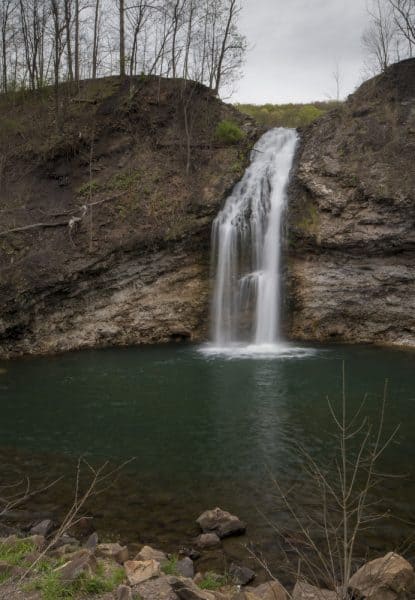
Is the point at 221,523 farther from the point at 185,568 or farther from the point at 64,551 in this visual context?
the point at 64,551

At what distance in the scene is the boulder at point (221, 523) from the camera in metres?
6.93

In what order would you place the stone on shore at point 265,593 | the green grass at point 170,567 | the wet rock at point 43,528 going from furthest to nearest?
the wet rock at point 43,528
the green grass at point 170,567
the stone on shore at point 265,593

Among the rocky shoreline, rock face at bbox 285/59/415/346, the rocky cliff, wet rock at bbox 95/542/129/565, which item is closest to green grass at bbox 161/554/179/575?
the rocky shoreline

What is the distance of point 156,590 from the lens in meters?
4.82

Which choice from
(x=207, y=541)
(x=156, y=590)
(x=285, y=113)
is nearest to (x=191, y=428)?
(x=207, y=541)

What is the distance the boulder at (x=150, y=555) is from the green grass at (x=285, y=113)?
27.6m

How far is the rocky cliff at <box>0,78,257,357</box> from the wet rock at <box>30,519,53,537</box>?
1371cm

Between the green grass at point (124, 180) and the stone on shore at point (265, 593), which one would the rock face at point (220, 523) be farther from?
the green grass at point (124, 180)

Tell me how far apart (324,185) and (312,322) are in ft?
20.6

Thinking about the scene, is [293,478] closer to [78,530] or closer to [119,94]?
[78,530]

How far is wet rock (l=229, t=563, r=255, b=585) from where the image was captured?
19.0ft

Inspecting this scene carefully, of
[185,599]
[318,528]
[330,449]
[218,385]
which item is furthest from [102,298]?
[185,599]

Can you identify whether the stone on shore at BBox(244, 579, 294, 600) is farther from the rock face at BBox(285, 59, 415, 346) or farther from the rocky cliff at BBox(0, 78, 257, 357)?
the rock face at BBox(285, 59, 415, 346)

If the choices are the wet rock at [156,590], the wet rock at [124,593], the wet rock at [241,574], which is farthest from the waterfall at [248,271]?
the wet rock at [124,593]
